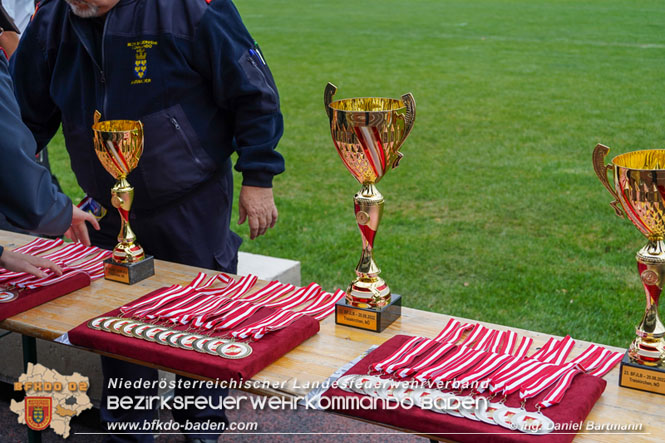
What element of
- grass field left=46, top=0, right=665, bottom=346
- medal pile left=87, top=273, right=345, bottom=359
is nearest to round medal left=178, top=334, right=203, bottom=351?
medal pile left=87, top=273, right=345, bottom=359

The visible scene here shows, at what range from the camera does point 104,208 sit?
271 cm

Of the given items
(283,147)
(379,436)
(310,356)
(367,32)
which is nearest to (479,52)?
(367,32)

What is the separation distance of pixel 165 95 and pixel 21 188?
736 millimetres

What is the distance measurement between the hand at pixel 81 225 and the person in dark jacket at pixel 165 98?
14 centimetres

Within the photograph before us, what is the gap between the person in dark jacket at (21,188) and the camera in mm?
1856

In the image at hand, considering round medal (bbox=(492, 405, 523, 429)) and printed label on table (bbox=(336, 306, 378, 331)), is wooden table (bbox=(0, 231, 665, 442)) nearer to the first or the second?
printed label on table (bbox=(336, 306, 378, 331))

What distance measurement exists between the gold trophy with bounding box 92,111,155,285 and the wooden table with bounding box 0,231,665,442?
41mm

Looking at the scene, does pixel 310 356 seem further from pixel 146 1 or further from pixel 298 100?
pixel 298 100

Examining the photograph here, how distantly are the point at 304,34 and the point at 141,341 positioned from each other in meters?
19.3

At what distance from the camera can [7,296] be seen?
2109 mm

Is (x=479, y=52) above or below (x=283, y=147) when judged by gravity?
above

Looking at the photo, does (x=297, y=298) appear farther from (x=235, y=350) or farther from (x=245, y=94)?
(x=245, y=94)

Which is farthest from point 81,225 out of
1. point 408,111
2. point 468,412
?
point 468,412

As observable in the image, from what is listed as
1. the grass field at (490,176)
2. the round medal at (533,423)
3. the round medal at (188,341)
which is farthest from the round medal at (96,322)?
the grass field at (490,176)
